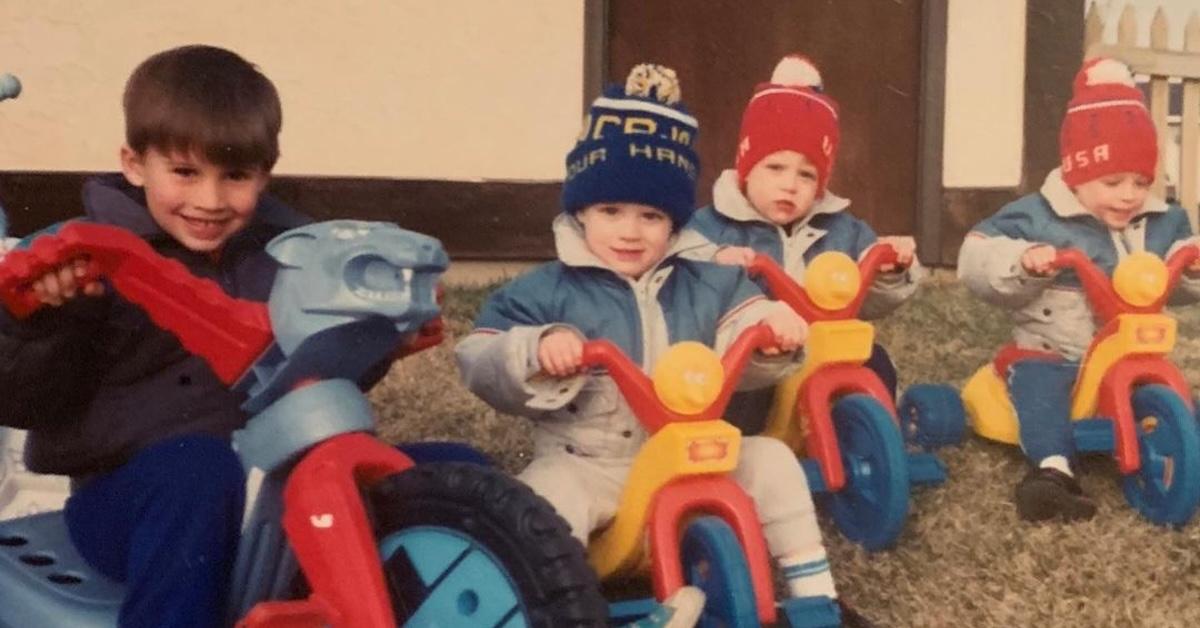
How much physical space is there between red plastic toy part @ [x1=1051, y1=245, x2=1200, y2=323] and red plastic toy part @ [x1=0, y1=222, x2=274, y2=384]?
140 cm

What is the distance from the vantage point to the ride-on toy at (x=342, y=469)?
1.03 m

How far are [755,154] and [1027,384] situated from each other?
0.63 metres

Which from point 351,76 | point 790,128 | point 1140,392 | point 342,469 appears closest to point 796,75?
point 790,128

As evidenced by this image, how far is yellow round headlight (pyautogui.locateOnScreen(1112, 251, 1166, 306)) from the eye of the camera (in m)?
1.96

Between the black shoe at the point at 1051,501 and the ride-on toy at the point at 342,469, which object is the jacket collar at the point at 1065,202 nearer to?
the black shoe at the point at 1051,501

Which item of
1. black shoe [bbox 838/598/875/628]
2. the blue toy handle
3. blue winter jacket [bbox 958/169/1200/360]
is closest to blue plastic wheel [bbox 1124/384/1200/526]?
blue winter jacket [bbox 958/169/1200/360]

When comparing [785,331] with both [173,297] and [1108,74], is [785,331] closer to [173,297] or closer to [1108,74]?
[173,297]

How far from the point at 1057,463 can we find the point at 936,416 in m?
0.22

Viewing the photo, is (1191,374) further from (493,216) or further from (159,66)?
(159,66)

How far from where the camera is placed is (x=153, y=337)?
1.32 m

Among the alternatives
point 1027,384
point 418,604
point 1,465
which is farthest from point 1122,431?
point 1,465

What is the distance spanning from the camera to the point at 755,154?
2.25m

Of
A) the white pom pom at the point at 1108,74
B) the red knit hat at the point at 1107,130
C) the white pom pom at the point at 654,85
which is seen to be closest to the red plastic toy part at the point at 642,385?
the white pom pom at the point at 654,85

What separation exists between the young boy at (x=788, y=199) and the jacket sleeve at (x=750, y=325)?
1.43 ft
